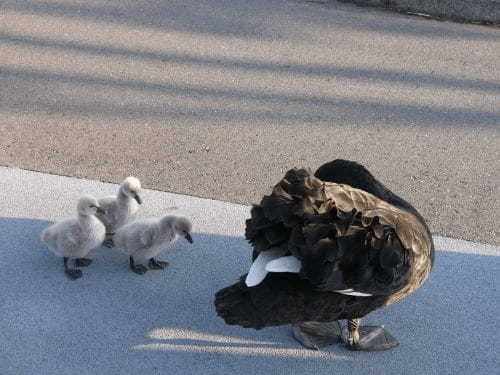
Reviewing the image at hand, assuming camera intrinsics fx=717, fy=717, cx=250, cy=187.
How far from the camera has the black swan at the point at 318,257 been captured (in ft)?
7.92

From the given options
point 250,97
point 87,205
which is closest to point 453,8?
point 250,97

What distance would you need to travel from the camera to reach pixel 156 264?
11.3 feet

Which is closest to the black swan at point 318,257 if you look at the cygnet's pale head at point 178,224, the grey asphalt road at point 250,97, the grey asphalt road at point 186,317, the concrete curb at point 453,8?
the grey asphalt road at point 186,317

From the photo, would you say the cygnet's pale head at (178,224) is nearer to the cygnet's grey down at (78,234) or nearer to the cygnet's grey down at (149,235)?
the cygnet's grey down at (149,235)

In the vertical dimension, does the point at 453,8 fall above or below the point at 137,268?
above

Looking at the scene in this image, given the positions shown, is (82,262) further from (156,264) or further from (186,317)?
(186,317)

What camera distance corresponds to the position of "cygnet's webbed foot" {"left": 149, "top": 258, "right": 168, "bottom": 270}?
3.43 metres

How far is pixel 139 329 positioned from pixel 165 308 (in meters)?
0.17

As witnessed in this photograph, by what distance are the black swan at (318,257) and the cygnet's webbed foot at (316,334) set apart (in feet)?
1.09

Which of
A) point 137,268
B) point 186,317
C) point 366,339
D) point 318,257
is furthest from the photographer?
point 137,268

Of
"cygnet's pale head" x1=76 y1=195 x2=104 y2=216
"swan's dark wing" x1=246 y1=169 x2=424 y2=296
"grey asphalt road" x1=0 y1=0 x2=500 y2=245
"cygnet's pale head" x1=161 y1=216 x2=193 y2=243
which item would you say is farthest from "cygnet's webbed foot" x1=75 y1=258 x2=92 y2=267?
"swan's dark wing" x1=246 y1=169 x2=424 y2=296

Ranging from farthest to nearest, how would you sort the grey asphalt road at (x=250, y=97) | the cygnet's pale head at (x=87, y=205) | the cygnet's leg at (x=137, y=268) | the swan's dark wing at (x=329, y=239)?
the grey asphalt road at (x=250, y=97) → the cygnet's leg at (x=137, y=268) → the cygnet's pale head at (x=87, y=205) → the swan's dark wing at (x=329, y=239)

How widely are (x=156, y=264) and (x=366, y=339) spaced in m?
1.06

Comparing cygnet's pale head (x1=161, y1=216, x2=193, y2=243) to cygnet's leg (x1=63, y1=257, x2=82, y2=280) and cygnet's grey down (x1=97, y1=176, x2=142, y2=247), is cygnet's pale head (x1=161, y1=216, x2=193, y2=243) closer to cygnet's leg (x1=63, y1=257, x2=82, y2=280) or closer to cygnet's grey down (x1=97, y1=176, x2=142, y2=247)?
cygnet's grey down (x1=97, y1=176, x2=142, y2=247)
